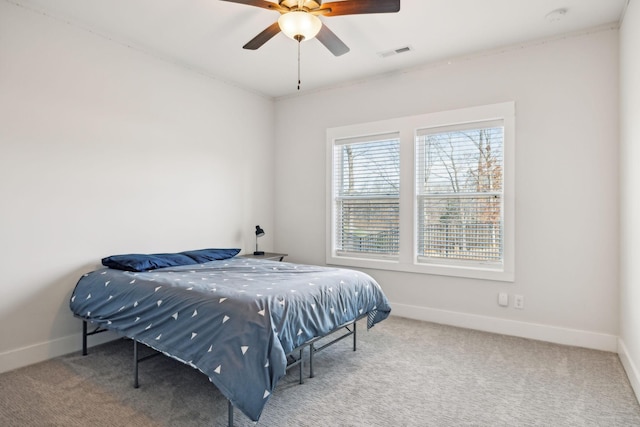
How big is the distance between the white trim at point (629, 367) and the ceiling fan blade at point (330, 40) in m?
2.98

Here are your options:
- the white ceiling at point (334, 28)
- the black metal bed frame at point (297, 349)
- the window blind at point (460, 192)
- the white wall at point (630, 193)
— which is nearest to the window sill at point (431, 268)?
the window blind at point (460, 192)

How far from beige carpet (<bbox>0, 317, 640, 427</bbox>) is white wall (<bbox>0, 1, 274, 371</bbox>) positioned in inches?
Answer: 24.7

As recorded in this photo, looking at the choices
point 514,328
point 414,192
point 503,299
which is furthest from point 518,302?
point 414,192

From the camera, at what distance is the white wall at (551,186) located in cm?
303

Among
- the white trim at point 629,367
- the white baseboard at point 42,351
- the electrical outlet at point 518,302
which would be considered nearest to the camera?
the white trim at point 629,367

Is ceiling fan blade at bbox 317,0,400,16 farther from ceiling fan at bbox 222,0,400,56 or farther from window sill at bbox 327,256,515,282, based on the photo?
window sill at bbox 327,256,515,282

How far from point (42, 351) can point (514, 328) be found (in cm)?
403

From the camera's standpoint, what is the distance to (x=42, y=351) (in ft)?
9.29

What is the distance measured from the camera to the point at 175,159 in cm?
379

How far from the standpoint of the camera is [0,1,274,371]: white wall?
2.69 meters

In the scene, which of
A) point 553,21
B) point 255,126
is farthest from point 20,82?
point 553,21

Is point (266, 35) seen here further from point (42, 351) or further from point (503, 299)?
point (503, 299)

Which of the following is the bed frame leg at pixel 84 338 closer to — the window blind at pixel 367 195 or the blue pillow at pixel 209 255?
the blue pillow at pixel 209 255

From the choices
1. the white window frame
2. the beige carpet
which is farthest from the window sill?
the beige carpet
